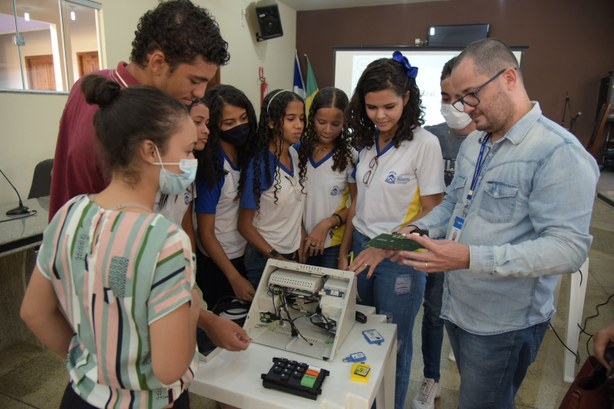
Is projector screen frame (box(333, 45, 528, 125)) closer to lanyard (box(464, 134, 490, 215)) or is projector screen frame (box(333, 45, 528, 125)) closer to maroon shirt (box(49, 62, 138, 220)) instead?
lanyard (box(464, 134, 490, 215))

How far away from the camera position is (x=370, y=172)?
1550 mm

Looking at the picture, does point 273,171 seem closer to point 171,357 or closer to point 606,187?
point 171,357

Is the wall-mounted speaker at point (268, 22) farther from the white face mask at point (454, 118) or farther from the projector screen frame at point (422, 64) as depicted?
the white face mask at point (454, 118)

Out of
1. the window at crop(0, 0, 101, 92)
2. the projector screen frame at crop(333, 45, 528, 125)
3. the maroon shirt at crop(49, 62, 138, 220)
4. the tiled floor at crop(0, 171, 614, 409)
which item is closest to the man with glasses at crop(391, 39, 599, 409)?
the maroon shirt at crop(49, 62, 138, 220)

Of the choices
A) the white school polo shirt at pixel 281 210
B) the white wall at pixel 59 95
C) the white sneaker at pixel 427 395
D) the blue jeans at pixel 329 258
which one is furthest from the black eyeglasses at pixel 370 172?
the white wall at pixel 59 95

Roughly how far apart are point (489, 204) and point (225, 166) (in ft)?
3.14

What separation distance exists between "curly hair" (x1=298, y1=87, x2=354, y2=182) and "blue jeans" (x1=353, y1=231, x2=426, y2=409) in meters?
0.39

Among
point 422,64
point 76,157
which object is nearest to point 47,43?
point 76,157

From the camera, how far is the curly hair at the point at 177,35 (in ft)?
3.21

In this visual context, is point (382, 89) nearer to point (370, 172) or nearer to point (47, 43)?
point (370, 172)

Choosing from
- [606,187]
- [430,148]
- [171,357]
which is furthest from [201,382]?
[606,187]

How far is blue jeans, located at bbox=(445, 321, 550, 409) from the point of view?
1098mm

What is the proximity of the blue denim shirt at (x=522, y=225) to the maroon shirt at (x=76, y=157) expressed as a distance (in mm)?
927

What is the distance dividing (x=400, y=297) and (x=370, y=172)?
1.63ft
